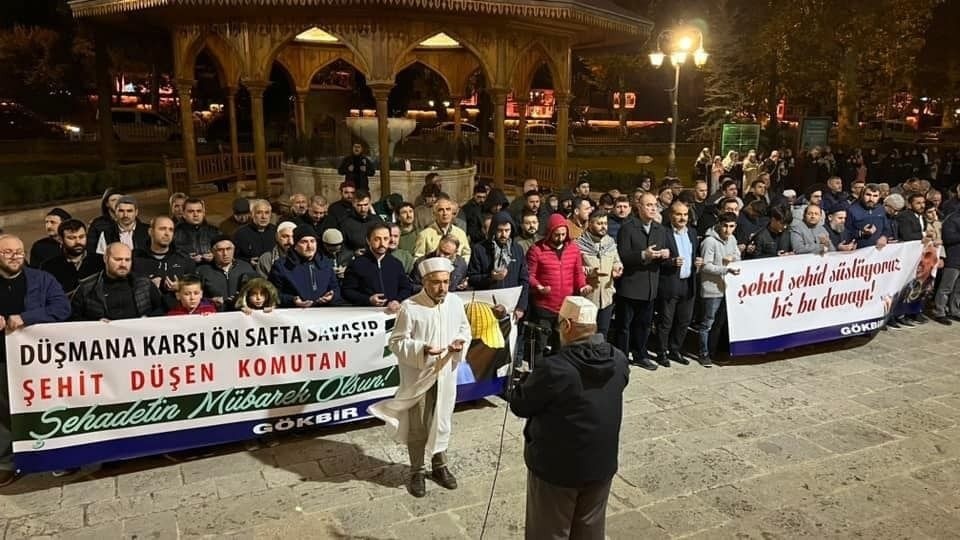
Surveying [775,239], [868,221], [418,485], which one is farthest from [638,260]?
[868,221]

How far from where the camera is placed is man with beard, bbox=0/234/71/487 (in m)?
5.16

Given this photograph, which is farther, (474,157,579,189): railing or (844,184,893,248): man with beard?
(474,157,579,189): railing

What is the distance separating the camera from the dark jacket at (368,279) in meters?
6.29

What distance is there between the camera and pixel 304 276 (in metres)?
6.39

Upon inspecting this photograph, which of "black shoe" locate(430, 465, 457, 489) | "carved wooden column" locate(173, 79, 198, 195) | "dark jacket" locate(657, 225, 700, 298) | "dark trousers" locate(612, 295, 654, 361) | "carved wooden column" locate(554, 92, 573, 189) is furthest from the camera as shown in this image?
"carved wooden column" locate(554, 92, 573, 189)

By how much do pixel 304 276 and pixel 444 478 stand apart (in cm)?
221

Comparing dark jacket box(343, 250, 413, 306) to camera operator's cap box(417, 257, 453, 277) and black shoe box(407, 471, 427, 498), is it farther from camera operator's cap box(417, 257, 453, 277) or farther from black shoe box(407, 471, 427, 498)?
black shoe box(407, 471, 427, 498)

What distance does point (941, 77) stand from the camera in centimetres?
3706

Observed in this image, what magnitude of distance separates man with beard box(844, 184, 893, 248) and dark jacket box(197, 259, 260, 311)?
24.6ft

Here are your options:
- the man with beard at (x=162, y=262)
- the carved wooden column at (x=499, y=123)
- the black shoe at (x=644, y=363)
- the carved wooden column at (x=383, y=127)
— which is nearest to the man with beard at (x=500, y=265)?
the black shoe at (x=644, y=363)

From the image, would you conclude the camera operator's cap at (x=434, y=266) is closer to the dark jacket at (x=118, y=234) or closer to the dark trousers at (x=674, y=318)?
the dark jacket at (x=118, y=234)

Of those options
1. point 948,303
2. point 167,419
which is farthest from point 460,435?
point 948,303

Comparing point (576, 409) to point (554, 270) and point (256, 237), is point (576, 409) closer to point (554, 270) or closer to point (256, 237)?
point (554, 270)

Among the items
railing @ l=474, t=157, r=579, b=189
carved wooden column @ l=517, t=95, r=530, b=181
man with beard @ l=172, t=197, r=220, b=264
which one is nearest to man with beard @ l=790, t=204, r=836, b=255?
man with beard @ l=172, t=197, r=220, b=264
